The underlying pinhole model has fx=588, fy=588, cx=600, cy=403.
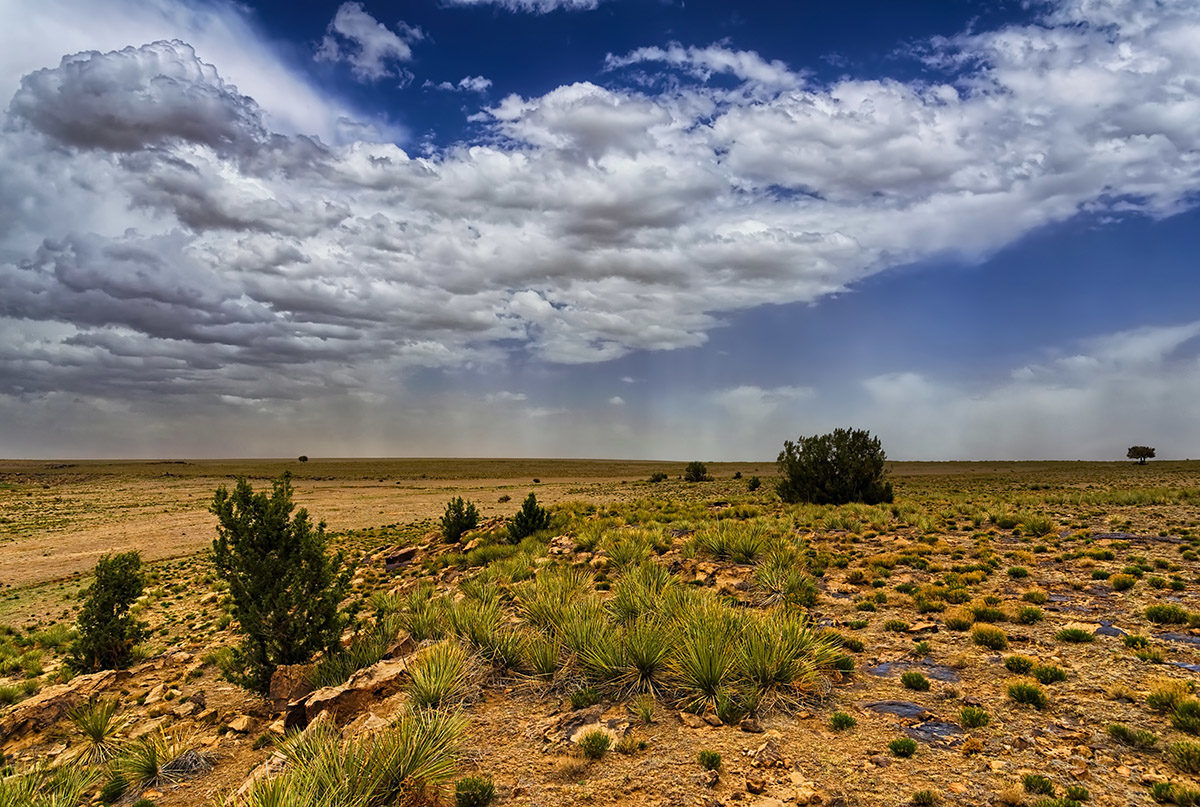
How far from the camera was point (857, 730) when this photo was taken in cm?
709

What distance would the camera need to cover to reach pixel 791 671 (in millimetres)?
8250

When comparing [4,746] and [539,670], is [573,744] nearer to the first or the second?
[539,670]

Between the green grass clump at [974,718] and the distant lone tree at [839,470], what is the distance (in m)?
24.1

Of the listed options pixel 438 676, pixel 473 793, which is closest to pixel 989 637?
pixel 473 793

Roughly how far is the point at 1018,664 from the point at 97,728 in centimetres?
1513

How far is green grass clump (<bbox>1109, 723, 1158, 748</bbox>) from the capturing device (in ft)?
20.0

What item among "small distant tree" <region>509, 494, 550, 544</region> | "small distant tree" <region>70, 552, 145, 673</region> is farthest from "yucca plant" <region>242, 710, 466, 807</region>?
"small distant tree" <region>509, 494, 550, 544</region>

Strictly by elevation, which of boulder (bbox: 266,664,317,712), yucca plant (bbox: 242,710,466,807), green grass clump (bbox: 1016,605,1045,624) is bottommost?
boulder (bbox: 266,664,317,712)

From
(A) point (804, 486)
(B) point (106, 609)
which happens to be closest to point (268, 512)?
(B) point (106, 609)

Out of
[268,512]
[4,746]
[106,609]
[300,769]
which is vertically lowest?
[4,746]

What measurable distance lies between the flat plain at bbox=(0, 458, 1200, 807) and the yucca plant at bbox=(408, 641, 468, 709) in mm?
251

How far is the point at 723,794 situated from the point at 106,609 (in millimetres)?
16836

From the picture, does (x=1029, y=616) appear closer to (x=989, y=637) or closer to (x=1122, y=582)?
(x=989, y=637)

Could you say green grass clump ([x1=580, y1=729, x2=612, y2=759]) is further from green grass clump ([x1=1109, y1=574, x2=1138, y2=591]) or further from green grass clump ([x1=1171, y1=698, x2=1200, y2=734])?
green grass clump ([x1=1109, y1=574, x2=1138, y2=591])
